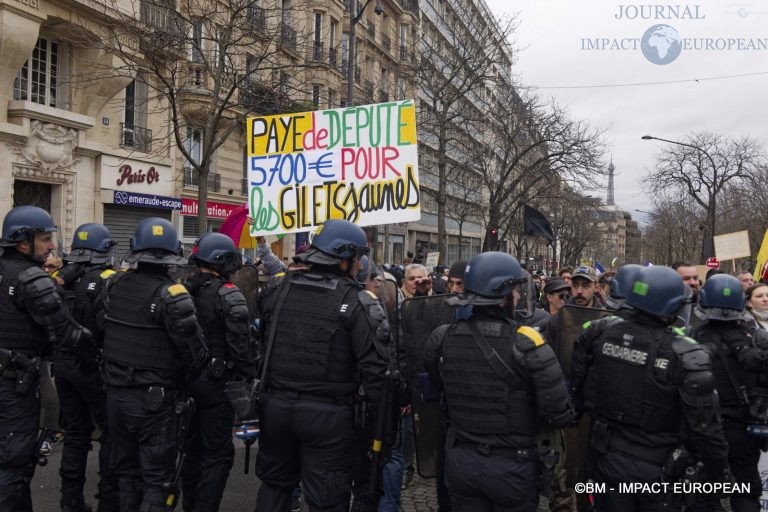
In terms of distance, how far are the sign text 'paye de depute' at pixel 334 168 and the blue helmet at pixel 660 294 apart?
121 inches

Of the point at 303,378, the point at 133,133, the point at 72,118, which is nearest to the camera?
the point at 303,378

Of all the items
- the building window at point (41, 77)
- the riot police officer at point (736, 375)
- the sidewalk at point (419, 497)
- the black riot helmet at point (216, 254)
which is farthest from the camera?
the building window at point (41, 77)

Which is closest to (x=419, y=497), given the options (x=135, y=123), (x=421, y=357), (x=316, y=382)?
(x=421, y=357)

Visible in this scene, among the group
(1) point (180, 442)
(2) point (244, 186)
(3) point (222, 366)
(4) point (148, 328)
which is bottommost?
(1) point (180, 442)

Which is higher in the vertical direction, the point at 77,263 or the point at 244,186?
the point at 244,186

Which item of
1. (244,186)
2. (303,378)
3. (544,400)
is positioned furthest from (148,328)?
(244,186)

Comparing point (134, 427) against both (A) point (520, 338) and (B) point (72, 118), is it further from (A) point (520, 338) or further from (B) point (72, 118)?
(B) point (72, 118)

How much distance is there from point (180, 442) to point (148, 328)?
2.51 ft

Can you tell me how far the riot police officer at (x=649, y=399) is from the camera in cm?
308

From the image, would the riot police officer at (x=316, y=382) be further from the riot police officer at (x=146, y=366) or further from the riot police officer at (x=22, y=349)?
the riot police officer at (x=22, y=349)

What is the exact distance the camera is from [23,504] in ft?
13.6

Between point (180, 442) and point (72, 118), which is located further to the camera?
point (72, 118)

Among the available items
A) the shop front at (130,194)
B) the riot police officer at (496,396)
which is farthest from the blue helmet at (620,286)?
the shop front at (130,194)

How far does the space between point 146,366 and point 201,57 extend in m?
12.4
